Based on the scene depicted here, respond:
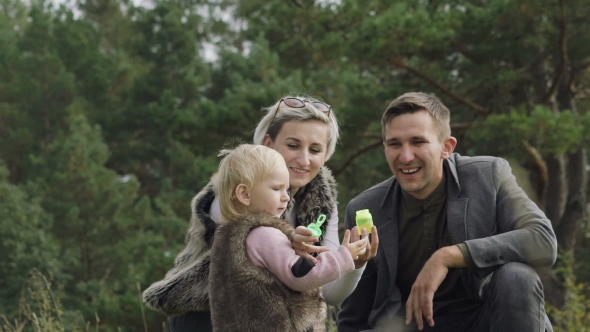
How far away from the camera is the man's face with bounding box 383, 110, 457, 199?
3357mm

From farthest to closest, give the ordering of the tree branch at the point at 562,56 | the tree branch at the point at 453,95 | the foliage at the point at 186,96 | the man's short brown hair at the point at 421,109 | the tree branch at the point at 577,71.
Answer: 1. the tree branch at the point at 577,71
2. the tree branch at the point at 453,95
3. the foliage at the point at 186,96
4. the tree branch at the point at 562,56
5. the man's short brown hair at the point at 421,109

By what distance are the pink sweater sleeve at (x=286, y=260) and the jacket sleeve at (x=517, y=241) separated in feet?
1.94

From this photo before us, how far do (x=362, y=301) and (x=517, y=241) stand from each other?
0.73 meters

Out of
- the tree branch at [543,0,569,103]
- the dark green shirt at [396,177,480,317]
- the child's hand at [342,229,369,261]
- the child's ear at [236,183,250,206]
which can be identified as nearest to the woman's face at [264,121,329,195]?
the dark green shirt at [396,177,480,317]

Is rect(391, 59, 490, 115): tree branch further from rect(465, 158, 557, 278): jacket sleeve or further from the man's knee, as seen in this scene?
the man's knee

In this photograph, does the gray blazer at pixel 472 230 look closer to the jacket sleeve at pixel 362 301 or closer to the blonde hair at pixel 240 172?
the jacket sleeve at pixel 362 301

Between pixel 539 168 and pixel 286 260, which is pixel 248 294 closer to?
pixel 286 260

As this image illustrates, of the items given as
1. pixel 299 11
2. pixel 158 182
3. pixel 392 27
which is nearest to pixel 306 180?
pixel 392 27

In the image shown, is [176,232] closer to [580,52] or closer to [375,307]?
[580,52]

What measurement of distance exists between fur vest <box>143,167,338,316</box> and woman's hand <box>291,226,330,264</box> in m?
0.54

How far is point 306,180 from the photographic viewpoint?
3.37 metres

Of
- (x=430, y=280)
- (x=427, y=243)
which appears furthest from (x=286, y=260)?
(x=427, y=243)

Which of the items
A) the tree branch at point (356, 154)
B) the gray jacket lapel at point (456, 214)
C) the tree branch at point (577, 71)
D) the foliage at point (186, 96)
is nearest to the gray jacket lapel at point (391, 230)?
the gray jacket lapel at point (456, 214)

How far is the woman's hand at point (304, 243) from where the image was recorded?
2.67 metres
